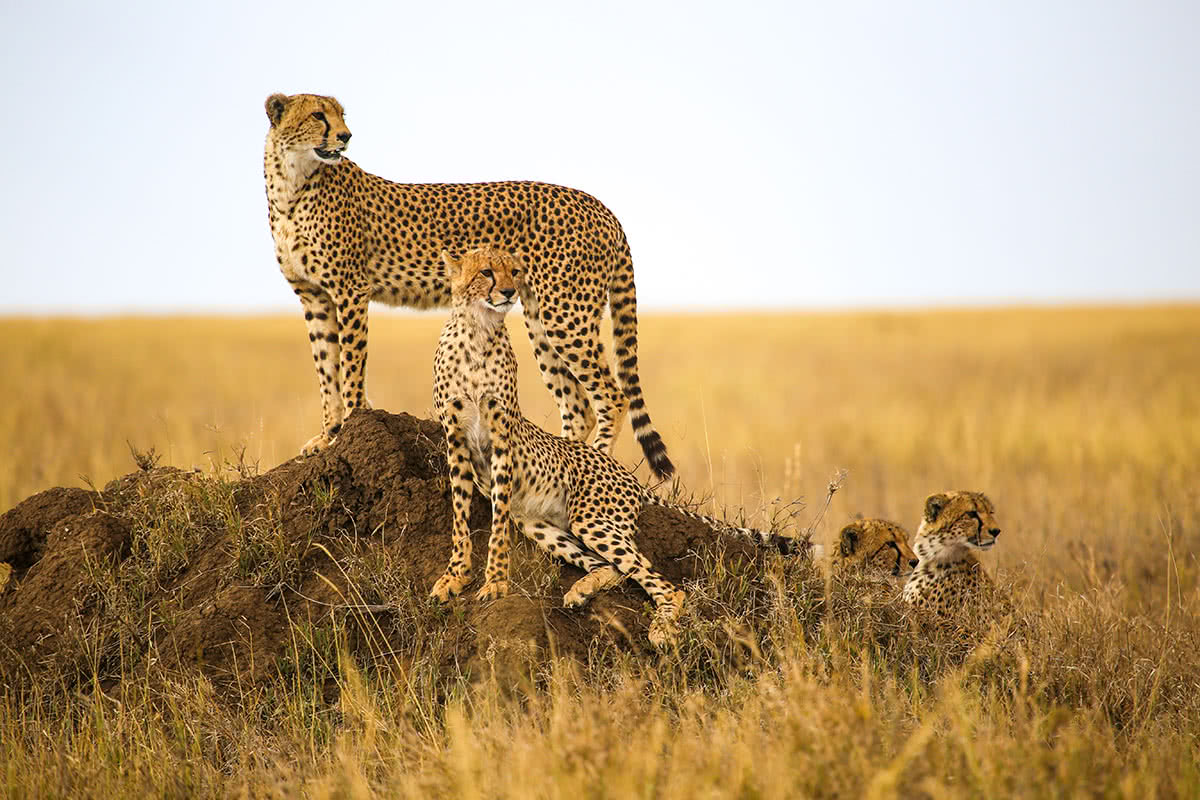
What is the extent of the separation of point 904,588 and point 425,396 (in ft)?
29.2

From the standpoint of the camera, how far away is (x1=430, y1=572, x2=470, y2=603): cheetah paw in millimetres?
4047

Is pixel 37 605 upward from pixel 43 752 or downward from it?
upward

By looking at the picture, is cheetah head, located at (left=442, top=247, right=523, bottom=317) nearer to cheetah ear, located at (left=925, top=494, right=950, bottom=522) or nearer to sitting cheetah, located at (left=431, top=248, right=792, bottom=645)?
sitting cheetah, located at (left=431, top=248, right=792, bottom=645)

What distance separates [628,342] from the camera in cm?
586

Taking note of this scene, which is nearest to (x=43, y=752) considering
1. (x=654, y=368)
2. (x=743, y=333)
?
(x=654, y=368)

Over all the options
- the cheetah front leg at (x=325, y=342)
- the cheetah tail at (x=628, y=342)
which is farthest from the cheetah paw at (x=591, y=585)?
the cheetah front leg at (x=325, y=342)

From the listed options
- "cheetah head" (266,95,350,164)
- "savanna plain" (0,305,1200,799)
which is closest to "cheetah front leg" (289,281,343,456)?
"savanna plain" (0,305,1200,799)

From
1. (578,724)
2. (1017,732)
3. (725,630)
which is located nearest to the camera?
(578,724)

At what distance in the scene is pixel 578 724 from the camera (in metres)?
2.91

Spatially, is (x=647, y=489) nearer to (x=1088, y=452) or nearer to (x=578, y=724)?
(x=578, y=724)

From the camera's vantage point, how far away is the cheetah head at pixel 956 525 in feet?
15.4

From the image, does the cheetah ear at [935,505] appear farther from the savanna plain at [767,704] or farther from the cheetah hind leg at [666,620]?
the cheetah hind leg at [666,620]

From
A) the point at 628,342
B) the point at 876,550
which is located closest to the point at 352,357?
the point at 628,342

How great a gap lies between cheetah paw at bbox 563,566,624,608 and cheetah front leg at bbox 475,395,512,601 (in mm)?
225
